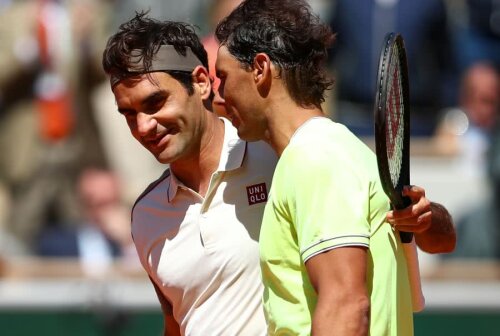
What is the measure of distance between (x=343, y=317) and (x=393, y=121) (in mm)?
597

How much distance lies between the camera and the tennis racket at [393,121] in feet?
9.70

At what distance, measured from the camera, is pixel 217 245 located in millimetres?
3629

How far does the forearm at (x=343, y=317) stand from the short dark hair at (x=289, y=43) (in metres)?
0.58

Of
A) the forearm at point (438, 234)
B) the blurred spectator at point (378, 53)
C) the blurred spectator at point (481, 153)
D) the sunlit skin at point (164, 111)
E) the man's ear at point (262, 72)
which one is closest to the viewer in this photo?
the man's ear at point (262, 72)

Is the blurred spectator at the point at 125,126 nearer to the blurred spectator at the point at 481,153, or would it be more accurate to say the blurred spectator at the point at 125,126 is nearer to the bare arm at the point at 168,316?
the blurred spectator at the point at 481,153

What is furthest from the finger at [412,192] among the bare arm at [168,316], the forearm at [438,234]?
the bare arm at [168,316]

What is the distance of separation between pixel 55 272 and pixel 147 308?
69 centimetres

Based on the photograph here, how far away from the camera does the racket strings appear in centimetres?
309

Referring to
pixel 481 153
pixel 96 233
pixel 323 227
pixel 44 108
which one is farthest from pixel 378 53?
pixel 323 227

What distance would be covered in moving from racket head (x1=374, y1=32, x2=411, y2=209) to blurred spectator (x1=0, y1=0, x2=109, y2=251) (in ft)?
16.9

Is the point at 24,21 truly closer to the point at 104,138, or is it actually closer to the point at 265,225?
the point at 104,138

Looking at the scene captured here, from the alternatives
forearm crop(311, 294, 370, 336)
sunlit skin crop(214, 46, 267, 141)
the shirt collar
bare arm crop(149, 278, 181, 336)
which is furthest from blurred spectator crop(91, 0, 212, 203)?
forearm crop(311, 294, 370, 336)

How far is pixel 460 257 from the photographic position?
711 cm

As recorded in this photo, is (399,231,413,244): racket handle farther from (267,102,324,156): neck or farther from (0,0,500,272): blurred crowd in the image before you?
(0,0,500,272): blurred crowd
